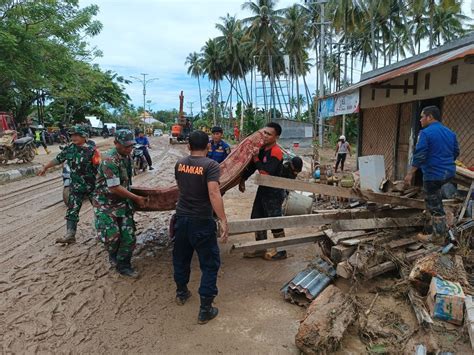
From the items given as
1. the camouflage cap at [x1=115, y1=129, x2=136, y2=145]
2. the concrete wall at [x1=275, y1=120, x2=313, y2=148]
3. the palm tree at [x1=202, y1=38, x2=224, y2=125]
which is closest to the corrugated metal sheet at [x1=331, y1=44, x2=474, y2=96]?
the camouflage cap at [x1=115, y1=129, x2=136, y2=145]

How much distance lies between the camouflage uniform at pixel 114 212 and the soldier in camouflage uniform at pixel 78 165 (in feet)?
3.47

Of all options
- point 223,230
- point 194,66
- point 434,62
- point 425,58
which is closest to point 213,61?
point 194,66

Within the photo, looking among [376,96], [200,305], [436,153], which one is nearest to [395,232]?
[436,153]

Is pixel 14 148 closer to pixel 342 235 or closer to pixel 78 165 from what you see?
pixel 78 165

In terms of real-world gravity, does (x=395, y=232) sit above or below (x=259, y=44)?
below

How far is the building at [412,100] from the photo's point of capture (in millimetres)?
6721

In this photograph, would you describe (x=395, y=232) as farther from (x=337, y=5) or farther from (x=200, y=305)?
(x=337, y=5)

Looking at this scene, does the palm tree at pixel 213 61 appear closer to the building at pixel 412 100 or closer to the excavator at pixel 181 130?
the excavator at pixel 181 130

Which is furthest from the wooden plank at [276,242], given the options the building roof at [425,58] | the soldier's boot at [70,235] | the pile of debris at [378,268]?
the building roof at [425,58]

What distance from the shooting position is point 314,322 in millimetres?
2838

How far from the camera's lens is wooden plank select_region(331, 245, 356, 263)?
12.7ft

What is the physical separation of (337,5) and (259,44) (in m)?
10.0

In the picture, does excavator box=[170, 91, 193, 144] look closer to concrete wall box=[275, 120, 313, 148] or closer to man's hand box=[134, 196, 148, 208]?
concrete wall box=[275, 120, 313, 148]

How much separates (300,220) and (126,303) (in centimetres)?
211
